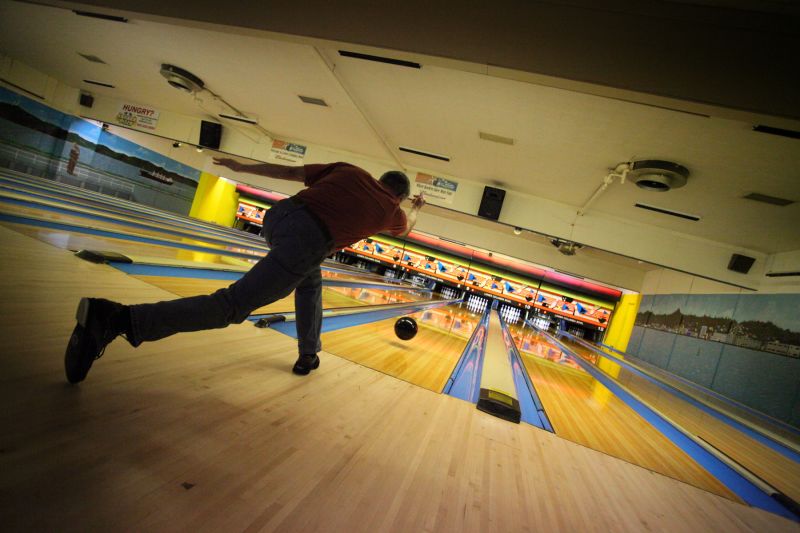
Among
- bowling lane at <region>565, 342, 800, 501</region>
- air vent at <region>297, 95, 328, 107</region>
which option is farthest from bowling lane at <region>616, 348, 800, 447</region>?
air vent at <region>297, 95, 328, 107</region>

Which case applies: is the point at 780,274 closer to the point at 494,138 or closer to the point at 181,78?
the point at 494,138

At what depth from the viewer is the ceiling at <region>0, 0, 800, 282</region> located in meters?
3.40

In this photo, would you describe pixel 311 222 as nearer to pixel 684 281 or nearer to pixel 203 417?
pixel 203 417

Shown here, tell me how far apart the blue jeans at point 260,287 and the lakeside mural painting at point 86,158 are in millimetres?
11364

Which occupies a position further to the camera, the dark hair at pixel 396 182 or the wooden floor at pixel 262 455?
the dark hair at pixel 396 182

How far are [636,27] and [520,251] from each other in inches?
309

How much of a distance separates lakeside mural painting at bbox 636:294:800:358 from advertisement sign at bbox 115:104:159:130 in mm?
12472

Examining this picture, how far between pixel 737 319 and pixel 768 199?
311 centimetres

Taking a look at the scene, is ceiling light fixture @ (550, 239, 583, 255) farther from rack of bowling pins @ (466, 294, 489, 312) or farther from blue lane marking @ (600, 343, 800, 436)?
rack of bowling pins @ (466, 294, 489, 312)

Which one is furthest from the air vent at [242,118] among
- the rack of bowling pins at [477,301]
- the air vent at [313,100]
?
the rack of bowling pins at [477,301]

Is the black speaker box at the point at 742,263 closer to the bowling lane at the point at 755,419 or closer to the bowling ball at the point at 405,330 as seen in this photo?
the bowling lane at the point at 755,419

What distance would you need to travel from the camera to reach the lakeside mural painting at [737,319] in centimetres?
529

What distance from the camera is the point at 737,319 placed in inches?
250

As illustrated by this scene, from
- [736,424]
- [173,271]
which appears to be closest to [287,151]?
[173,271]
